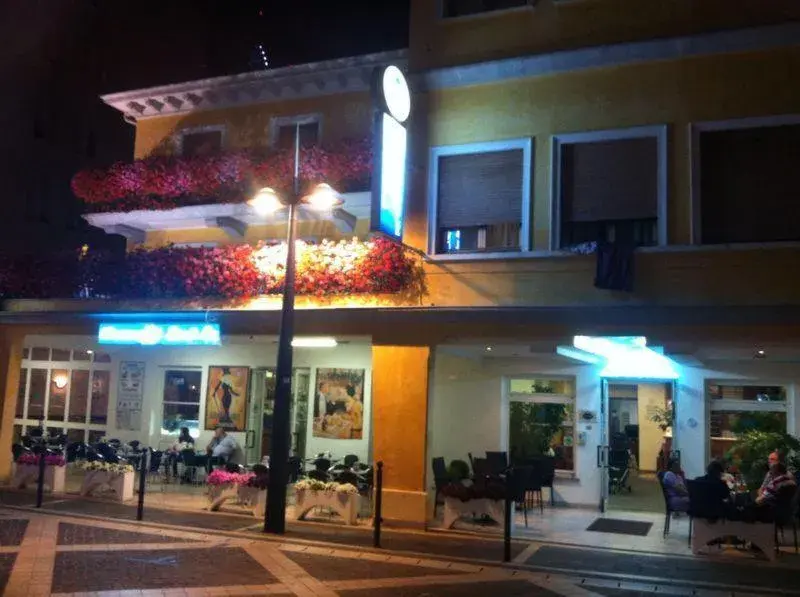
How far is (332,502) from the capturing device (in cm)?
1272

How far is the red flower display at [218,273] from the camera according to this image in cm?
1336

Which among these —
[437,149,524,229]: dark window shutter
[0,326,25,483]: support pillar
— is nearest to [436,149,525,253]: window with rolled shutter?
[437,149,524,229]: dark window shutter

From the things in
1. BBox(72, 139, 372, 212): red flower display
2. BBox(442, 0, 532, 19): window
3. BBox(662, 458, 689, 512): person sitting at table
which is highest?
BBox(442, 0, 532, 19): window

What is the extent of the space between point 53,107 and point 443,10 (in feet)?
64.9

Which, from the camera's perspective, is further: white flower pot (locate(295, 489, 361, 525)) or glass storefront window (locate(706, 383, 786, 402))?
glass storefront window (locate(706, 383, 786, 402))

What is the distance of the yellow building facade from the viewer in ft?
37.3

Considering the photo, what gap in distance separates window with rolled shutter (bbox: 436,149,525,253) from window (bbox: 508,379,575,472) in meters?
4.28

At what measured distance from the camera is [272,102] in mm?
16250

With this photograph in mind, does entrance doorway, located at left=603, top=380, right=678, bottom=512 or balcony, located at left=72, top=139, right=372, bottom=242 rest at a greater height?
balcony, located at left=72, top=139, right=372, bottom=242

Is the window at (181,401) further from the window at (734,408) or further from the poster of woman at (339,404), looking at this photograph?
the window at (734,408)

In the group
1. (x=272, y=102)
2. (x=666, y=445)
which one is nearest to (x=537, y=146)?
(x=272, y=102)

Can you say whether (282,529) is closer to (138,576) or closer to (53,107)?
(138,576)

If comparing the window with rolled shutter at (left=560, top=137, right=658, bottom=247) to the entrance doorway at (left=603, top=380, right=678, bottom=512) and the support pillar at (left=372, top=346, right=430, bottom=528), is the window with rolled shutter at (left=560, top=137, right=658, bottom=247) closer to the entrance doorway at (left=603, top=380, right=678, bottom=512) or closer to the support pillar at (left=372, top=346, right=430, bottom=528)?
the support pillar at (left=372, top=346, right=430, bottom=528)

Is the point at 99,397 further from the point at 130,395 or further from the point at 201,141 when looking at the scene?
the point at 201,141
